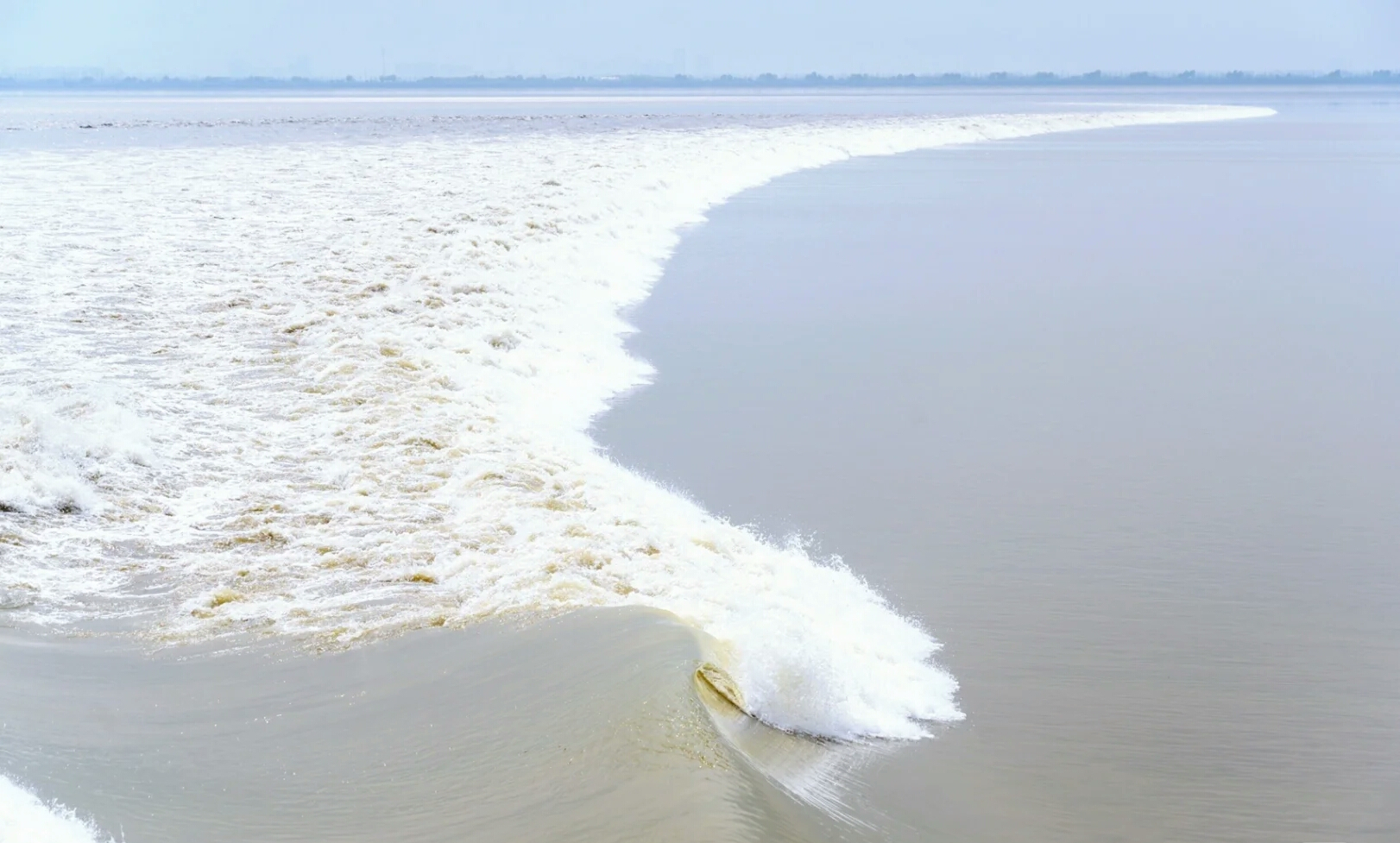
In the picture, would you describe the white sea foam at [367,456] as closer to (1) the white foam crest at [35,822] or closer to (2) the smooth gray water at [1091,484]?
(2) the smooth gray water at [1091,484]

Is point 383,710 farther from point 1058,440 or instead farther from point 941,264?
point 941,264

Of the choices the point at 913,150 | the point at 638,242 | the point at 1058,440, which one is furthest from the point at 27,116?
the point at 1058,440

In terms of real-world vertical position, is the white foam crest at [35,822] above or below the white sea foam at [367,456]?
above

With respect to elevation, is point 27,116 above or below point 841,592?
below

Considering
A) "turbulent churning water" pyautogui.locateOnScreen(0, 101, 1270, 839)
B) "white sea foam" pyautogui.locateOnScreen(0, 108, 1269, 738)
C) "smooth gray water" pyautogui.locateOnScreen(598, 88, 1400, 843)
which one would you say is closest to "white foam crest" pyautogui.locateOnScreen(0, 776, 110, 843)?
"turbulent churning water" pyautogui.locateOnScreen(0, 101, 1270, 839)

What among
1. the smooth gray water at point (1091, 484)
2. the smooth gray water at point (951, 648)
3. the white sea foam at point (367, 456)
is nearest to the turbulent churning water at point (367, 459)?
the white sea foam at point (367, 456)

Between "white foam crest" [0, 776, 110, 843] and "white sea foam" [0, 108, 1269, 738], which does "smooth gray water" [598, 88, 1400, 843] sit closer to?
"white sea foam" [0, 108, 1269, 738]
